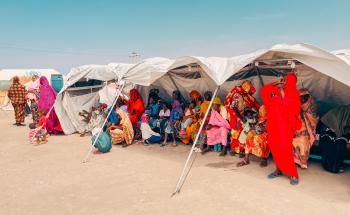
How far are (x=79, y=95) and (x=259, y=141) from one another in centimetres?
623

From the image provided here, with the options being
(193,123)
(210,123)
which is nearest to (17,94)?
(193,123)

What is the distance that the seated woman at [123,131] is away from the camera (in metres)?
7.39

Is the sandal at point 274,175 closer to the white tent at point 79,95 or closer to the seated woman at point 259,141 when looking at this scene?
the seated woman at point 259,141

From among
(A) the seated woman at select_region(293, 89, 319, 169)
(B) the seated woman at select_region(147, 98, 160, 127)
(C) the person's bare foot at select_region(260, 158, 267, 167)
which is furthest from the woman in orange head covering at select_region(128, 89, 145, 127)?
(A) the seated woman at select_region(293, 89, 319, 169)

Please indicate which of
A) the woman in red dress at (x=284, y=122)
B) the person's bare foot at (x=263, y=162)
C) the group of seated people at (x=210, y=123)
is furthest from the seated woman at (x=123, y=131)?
the woman in red dress at (x=284, y=122)

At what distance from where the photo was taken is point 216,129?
20.8 feet

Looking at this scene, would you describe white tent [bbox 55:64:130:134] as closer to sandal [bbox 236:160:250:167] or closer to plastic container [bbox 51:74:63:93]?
plastic container [bbox 51:74:63:93]

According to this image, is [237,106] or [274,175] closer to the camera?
[274,175]

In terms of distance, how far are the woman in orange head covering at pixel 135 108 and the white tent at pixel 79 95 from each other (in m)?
0.88

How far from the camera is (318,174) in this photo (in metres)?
4.85

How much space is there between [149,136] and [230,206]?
3.91 m

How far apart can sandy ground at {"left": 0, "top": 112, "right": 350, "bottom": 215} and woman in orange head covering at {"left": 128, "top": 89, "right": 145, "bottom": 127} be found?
4.67 feet

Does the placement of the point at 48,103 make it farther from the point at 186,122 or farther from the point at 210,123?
the point at 210,123

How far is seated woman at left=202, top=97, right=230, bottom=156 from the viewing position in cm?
621
